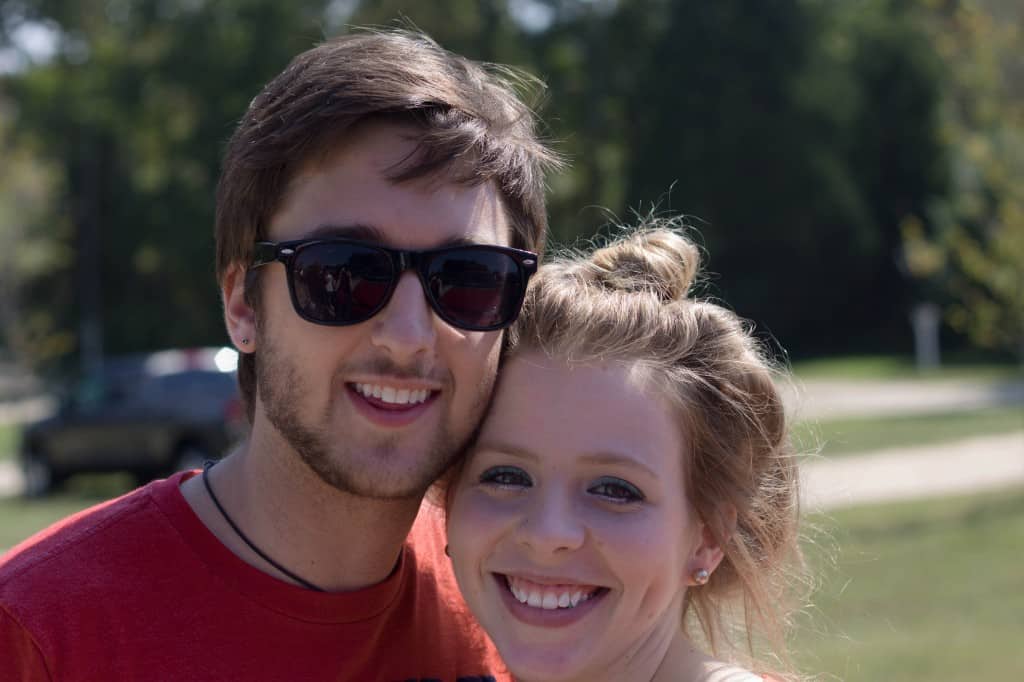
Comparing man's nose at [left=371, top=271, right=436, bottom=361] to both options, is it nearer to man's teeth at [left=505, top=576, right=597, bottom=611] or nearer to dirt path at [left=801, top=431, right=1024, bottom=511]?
man's teeth at [left=505, top=576, right=597, bottom=611]

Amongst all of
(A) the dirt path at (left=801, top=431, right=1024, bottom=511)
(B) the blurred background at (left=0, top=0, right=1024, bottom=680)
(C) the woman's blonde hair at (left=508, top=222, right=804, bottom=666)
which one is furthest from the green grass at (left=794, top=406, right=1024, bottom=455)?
(C) the woman's blonde hair at (left=508, top=222, right=804, bottom=666)

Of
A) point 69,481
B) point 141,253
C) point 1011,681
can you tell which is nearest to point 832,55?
point 141,253

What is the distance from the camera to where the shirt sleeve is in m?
2.12

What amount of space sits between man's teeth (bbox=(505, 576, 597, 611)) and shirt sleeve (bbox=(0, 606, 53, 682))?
87 cm

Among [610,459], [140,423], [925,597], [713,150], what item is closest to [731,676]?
[610,459]

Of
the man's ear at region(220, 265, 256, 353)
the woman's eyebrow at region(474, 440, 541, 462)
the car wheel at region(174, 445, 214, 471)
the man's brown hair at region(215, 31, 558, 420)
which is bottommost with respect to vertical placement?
the car wheel at region(174, 445, 214, 471)

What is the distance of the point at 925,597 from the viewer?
8539 mm

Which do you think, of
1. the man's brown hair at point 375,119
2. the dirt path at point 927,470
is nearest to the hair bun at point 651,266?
the man's brown hair at point 375,119

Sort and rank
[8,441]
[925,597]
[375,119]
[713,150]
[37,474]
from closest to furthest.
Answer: [375,119]
[925,597]
[37,474]
[8,441]
[713,150]

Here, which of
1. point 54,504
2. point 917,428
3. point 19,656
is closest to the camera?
point 19,656

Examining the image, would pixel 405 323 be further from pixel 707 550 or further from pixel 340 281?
pixel 707 550

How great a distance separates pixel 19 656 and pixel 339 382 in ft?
2.44

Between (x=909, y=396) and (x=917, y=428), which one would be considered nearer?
(x=917, y=428)

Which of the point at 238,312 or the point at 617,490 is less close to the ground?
the point at 238,312
